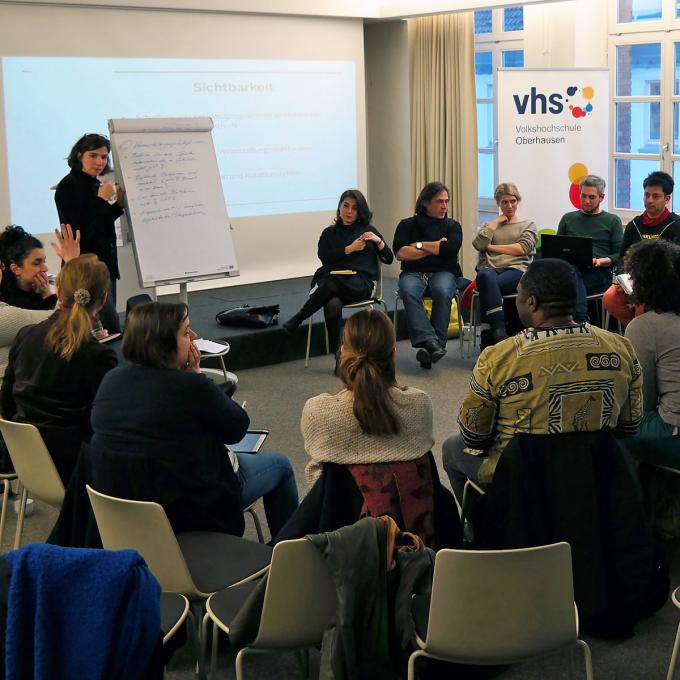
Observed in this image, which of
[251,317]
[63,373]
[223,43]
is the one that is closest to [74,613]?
Result: [63,373]

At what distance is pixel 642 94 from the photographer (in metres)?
7.69

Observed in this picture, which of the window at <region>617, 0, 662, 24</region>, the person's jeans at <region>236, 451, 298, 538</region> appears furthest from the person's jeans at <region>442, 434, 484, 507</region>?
the window at <region>617, 0, 662, 24</region>

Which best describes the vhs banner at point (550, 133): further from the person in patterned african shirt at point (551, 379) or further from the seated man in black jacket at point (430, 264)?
the person in patterned african shirt at point (551, 379)

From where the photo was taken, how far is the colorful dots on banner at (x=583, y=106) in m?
7.32

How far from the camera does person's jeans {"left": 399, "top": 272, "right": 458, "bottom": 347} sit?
6316 mm

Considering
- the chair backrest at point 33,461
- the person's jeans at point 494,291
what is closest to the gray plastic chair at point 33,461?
the chair backrest at point 33,461

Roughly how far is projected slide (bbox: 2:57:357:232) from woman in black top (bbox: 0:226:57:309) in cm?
268

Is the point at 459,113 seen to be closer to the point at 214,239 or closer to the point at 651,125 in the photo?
the point at 651,125

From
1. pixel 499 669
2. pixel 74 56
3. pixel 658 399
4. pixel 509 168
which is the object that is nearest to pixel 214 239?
pixel 74 56

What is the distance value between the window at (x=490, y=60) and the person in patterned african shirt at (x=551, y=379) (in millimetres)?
5930

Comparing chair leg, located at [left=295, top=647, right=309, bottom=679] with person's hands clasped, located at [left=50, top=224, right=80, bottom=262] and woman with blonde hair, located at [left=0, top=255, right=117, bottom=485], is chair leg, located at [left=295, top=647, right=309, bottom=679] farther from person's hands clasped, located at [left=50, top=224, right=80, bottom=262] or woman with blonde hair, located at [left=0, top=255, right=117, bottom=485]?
person's hands clasped, located at [left=50, top=224, right=80, bottom=262]

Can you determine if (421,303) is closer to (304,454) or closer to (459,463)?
(304,454)

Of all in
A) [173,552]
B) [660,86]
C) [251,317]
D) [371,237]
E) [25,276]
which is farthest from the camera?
[660,86]

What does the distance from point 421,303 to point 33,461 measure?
11.7 feet
